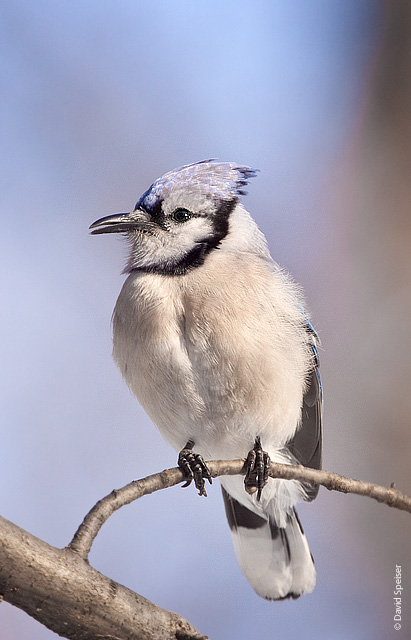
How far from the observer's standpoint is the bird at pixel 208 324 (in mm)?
1174

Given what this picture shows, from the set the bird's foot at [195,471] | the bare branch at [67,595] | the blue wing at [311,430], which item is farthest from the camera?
the blue wing at [311,430]

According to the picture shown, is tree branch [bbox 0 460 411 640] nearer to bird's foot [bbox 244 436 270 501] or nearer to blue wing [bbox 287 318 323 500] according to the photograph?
bird's foot [bbox 244 436 270 501]

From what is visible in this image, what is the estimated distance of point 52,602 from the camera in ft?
2.40

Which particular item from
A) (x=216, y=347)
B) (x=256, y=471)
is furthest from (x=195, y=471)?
(x=216, y=347)

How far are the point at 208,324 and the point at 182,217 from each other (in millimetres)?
202

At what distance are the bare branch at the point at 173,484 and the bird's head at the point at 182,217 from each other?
375 mm

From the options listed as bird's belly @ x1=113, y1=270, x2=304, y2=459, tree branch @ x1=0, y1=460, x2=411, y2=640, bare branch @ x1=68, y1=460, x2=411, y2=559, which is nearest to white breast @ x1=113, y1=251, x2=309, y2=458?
bird's belly @ x1=113, y1=270, x2=304, y2=459

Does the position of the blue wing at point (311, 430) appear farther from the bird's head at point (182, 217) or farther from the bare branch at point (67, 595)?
the bare branch at point (67, 595)

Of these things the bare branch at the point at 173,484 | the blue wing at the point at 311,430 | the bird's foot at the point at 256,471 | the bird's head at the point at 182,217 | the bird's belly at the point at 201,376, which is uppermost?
the bird's head at the point at 182,217

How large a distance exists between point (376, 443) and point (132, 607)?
102 centimetres

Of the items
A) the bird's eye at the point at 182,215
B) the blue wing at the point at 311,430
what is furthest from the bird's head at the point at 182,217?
the blue wing at the point at 311,430

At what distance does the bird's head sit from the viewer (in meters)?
1.17

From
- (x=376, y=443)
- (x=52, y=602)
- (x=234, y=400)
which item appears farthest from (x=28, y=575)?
(x=376, y=443)

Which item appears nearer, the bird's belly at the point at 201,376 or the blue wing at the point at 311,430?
the bird's belly at the point at 201,376
